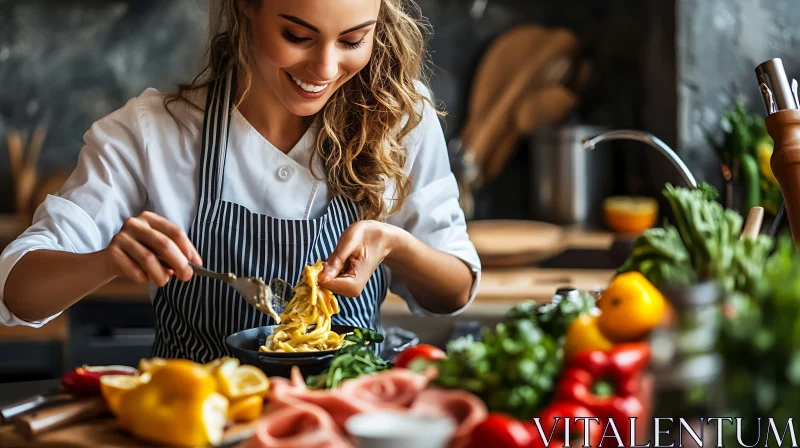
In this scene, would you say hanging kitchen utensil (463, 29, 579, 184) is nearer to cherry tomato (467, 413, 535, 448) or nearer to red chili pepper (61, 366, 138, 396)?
red chili pepper (61, 366, 138, 396)

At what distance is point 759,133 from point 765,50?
0.35 metres

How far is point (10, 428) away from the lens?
117 cm

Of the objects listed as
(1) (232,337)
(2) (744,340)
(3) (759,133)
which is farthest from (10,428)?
(3) (759,133)

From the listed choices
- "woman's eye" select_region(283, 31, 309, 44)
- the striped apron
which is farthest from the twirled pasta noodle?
"woman's eye" select_region(283, 31, 309, 44)

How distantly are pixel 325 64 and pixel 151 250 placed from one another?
0.48 metres

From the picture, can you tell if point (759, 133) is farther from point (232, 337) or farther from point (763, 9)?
point (232, 337)

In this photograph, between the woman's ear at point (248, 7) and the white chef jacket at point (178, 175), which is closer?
the woman's ear at point (248, 7)

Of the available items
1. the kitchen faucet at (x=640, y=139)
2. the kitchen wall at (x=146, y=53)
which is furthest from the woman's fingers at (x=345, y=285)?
the kitchen wall at (x=146, y=53)

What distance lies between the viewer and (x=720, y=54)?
2811mm

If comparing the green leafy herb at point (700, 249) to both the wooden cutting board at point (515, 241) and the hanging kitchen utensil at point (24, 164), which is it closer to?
the wooden cutting board at point (515, 241)

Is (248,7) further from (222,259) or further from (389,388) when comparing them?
(389,388)

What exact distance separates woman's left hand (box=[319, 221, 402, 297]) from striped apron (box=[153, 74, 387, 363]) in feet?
0.68

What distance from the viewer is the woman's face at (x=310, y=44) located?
1585 millimetres

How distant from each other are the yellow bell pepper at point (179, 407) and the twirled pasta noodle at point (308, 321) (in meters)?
0.39
